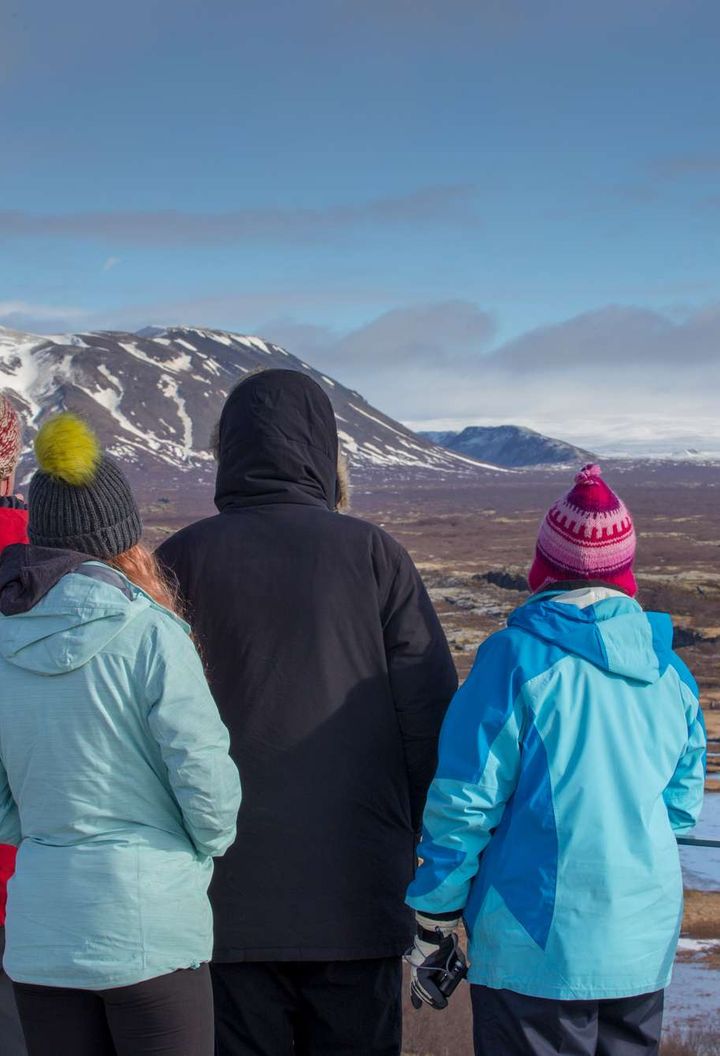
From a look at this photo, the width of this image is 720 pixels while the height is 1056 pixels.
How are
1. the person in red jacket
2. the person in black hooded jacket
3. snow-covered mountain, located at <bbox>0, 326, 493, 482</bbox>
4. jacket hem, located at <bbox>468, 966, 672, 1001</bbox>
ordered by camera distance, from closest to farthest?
jacket hem, located at <bbox>468, 966, 672, 1001</bbox>
the person in black hooded jacket
the person in red jacket
snow-covered mountain, located at <bbox>0, 326, 493, 482</bbox>

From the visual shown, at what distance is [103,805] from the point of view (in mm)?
1948

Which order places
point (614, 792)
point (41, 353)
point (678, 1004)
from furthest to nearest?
point (41, 353)
point (678, 1004)
point (614, 792)

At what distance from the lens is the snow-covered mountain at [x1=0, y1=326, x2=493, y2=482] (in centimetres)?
14188

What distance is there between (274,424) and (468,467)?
175 m

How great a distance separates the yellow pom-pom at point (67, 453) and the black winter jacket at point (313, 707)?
14.8 inches

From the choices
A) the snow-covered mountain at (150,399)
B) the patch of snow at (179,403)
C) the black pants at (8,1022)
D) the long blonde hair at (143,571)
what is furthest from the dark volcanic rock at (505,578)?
the patch of snow at (179,403)

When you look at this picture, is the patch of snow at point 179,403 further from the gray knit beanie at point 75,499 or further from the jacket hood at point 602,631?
the jacket hood at point 602,631

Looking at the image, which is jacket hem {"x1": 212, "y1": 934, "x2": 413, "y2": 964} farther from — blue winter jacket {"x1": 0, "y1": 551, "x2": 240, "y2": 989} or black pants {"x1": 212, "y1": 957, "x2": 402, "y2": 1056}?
blue winter jacket {"x1": 0, "y1": 551, "x2": 240, "y2": 989}

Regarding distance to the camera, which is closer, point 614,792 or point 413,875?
point 614,792

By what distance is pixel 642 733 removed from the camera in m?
2.17

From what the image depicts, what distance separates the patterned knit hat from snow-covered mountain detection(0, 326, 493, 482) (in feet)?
408

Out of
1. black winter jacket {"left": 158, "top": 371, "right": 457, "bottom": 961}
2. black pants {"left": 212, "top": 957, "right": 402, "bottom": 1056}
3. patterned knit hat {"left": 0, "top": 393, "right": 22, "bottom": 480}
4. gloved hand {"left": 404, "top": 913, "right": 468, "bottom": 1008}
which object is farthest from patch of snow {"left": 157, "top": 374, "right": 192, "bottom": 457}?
gloved hand {"left": 404, "top": 913, "right": 468, "bottom": 1008}

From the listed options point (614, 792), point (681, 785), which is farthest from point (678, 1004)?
point (614, 792)

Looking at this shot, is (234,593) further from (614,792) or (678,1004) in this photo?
(678,1004)
